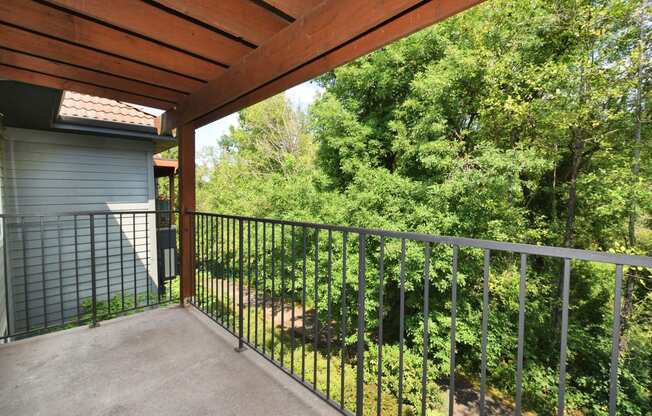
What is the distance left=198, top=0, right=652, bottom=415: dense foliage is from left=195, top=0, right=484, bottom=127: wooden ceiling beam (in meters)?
4.57

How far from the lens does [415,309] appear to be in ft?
24.3

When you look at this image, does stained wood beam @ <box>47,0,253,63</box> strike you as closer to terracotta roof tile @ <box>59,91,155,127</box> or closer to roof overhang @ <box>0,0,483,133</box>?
roof overhang @ <box>0,0,483,133</box>

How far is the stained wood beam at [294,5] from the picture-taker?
5.25 ft

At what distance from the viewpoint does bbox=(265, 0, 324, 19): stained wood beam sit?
160 cm

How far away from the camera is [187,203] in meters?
3.19

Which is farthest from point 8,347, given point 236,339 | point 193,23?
point 193,23

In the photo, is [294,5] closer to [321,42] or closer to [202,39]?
Result: [321,42]

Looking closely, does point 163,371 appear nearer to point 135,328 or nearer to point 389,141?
point 135,328

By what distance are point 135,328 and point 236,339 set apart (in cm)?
95

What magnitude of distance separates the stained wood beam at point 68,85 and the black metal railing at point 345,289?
1.25 metres

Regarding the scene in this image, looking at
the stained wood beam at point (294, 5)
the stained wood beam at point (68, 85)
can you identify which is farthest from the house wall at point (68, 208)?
the stained wood beam at point (294, 5)

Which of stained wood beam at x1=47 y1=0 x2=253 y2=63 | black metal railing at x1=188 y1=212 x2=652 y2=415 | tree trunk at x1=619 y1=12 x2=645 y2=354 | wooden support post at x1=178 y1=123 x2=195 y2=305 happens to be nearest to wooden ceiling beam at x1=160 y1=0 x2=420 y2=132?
stained wood beam at x1=47 y1=0 x2=253 y2=63

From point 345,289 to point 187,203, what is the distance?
90.4 inches

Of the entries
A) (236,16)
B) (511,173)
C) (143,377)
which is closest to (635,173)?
(511,173)
